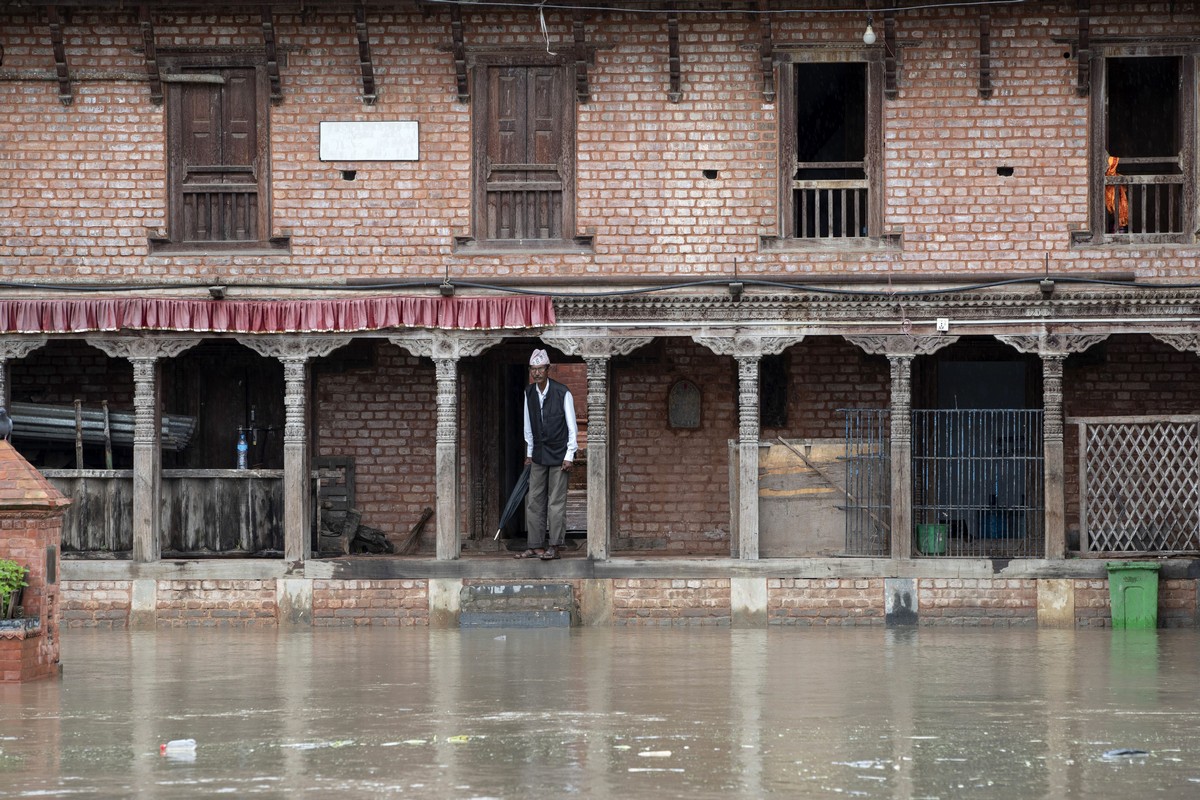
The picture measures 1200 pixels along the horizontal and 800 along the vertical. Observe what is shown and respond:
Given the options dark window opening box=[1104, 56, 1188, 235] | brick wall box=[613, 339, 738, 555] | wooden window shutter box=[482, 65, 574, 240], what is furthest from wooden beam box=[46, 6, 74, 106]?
dark window opening box=[1104, 56, 1188, 235]

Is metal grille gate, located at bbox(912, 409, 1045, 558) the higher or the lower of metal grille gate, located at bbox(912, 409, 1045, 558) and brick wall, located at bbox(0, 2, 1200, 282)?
the lower

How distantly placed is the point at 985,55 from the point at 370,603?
8182mm

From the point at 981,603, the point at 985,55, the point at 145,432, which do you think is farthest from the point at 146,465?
the point at 985,55

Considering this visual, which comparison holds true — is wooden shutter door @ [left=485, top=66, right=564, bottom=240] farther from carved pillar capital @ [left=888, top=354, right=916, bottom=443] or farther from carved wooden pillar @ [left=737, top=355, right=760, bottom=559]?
carved pillar capital @ [left=888, top=354, right=916, bottom=443]

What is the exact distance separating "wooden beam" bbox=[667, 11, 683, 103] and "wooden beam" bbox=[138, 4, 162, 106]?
5.16 metres


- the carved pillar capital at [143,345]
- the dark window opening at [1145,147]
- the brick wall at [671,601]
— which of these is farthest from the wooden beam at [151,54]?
the dark window opening at [1145,147]

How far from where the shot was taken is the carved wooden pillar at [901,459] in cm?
1816

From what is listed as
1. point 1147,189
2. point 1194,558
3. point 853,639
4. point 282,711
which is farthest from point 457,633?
point 1147,189

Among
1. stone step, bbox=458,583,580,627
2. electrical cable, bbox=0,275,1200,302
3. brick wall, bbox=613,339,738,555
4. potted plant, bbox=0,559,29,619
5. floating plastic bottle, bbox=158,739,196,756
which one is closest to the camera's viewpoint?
floating plastic bottle, bbox=158,739,196,756

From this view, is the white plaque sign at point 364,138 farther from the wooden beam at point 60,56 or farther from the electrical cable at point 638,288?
the wooden beam at point 60,56

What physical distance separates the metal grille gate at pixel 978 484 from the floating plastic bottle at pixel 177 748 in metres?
9.86

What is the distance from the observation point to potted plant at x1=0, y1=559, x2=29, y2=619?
1272 cm

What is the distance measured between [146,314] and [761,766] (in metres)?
10.6

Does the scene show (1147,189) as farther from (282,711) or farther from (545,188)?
(282,711)
